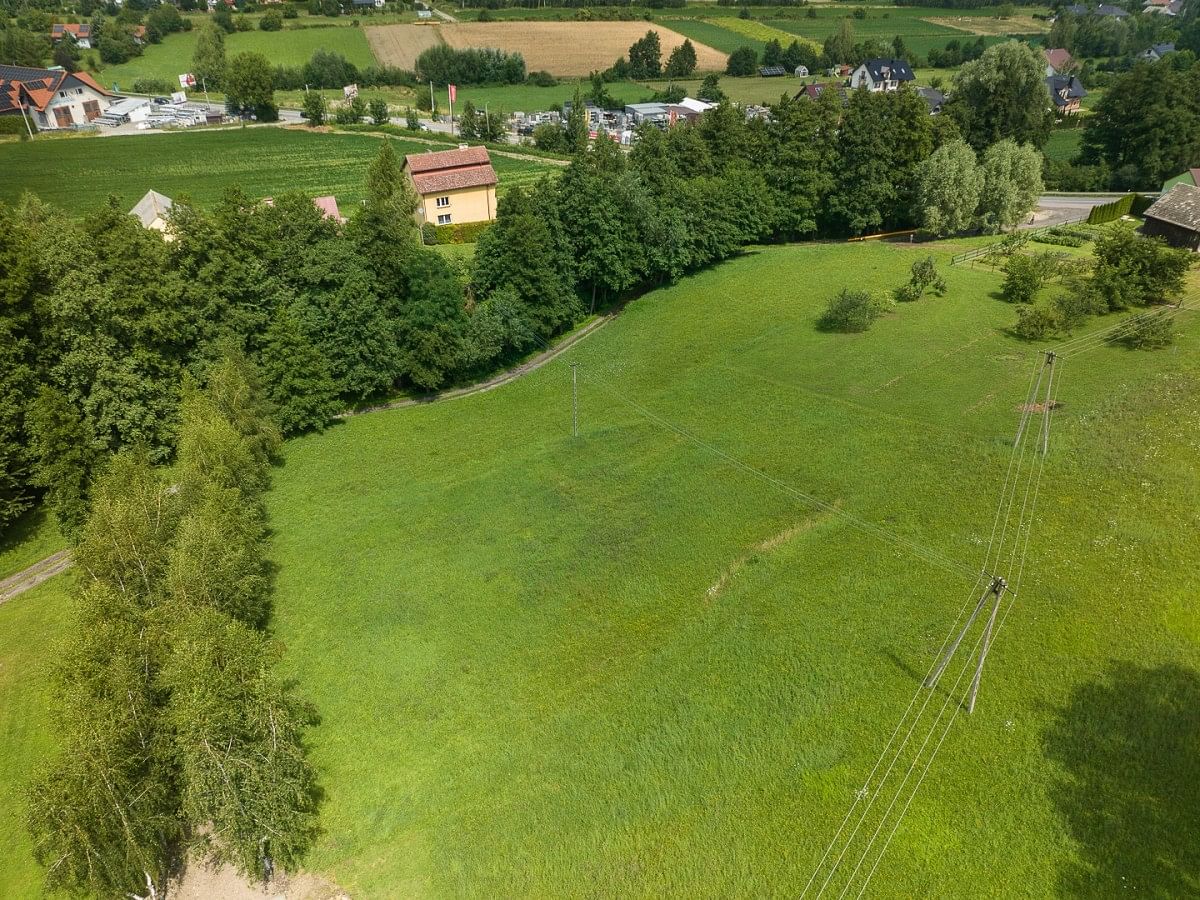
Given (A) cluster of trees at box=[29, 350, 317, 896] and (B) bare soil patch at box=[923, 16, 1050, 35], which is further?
(B) bare soil patch at box=[923, 16, 1050, 35]

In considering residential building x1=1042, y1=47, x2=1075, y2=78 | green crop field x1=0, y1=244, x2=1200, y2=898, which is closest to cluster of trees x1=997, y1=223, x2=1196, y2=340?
green crop field x1=0, y1=244, x2=1200, y2=898

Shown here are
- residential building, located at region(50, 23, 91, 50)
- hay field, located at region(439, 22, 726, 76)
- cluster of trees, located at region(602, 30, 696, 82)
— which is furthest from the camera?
hay field, located at region(439, 22, 726, 76)

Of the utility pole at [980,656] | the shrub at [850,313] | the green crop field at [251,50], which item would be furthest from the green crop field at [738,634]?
the green crop field at [251,50]

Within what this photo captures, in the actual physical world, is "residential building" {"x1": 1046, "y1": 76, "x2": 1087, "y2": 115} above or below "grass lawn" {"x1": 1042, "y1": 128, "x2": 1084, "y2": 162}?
above

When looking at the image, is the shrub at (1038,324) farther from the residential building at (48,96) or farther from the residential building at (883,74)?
the residential building at (48,96)

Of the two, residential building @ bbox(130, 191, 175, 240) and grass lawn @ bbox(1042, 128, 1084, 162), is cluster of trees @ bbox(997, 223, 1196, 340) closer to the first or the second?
grass lawn @ bbox(1042, 128, 1084, 162)
